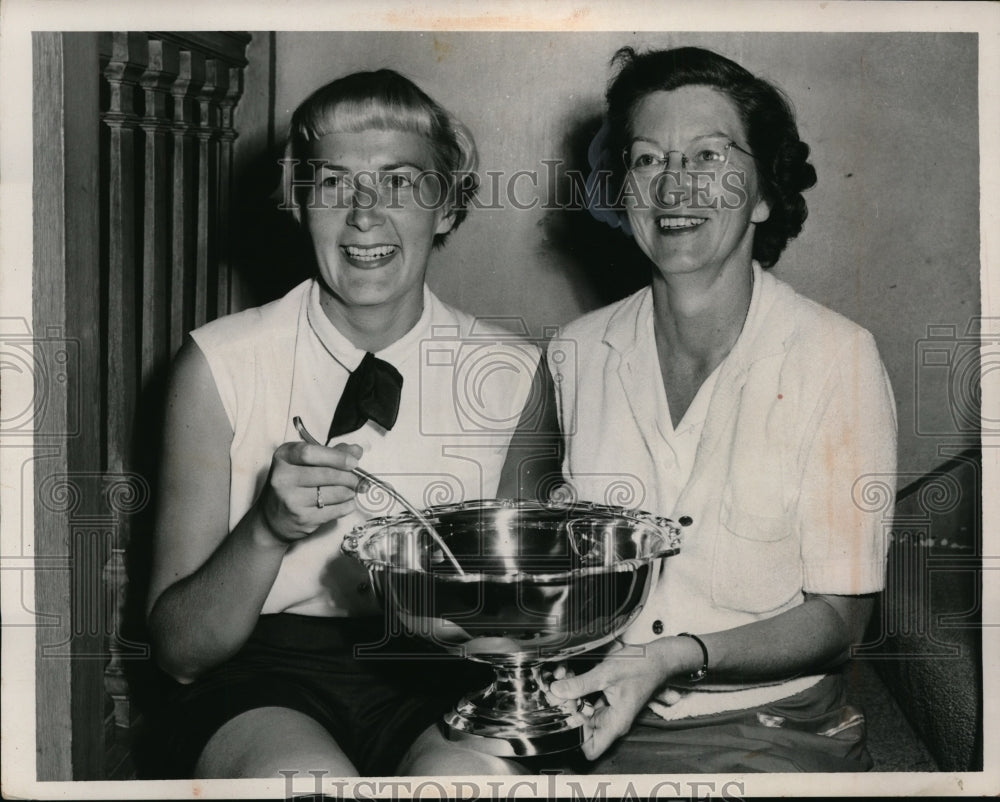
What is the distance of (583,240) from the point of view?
1194 millimetres

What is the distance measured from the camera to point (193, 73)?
118 centimetres

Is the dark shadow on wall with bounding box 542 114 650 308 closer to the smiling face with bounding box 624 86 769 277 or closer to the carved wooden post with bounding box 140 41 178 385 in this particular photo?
the smiling face with bounding box 624 86 769 277

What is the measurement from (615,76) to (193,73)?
441mm

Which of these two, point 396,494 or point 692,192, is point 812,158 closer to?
point 692,192

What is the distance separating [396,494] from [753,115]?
54 cm

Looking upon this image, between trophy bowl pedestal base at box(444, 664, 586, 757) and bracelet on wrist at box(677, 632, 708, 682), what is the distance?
12cm

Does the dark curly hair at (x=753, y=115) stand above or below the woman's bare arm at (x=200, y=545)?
above

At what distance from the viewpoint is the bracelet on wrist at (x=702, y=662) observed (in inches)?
46.0

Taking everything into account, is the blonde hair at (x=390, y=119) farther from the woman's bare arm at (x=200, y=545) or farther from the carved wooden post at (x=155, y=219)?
the woman's bare arm at (x=200, y=545)

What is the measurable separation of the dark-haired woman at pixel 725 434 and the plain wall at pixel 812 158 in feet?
0.08

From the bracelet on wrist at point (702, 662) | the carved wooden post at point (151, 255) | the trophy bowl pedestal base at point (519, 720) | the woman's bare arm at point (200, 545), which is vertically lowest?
the trophy bowl pedestal base at point (519, 720)

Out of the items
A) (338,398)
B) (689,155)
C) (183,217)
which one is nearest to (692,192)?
(689,155)

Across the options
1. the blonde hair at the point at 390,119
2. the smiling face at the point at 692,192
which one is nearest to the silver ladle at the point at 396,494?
the blonde hair at the point at 390,119

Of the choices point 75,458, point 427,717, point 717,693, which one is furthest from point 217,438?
point 717,693
